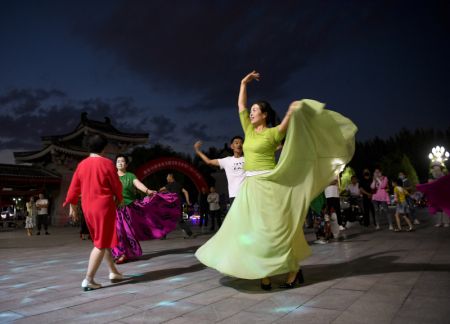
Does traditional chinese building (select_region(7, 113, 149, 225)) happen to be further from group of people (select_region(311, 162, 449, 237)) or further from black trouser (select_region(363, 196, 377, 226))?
black trouser (select_region(363, 196, 377, 226))

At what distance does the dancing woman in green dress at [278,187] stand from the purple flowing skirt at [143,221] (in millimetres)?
2803

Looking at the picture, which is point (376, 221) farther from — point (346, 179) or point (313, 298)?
point (313, 298)

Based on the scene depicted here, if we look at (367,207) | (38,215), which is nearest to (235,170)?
(367,207)

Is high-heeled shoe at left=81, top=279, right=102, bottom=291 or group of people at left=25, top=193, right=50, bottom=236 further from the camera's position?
group of people at left=25, top=193, right=50, bottom=236

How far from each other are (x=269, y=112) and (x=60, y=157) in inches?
1010

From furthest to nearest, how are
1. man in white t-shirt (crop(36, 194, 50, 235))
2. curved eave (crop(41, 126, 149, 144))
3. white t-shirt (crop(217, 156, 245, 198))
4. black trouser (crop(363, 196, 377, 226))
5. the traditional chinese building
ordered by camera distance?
1. curved eave (crop(41, 126, 149, 144))
2. the traditional chinese building
3. man in white t-shirt (crop(36, 194, 50, 235))
4. black trouser (crop(363, 196, 377, 226))
5. white t-shirt (crop(217, 156, 245, 198))

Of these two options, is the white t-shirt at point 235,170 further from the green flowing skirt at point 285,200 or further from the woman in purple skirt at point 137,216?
the green flowing skirt at point 285,200

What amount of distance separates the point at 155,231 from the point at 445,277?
196 inches

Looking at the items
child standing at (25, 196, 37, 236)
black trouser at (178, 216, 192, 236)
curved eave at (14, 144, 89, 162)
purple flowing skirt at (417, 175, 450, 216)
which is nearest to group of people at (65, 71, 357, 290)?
purple flowing skirt at (417, 175, 450, 216)

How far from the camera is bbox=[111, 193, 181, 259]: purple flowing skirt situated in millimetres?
6324

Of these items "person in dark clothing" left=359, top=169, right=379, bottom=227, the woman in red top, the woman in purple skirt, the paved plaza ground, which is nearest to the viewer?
the paved plaza ground

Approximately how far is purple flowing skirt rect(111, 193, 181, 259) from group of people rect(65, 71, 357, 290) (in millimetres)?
1906

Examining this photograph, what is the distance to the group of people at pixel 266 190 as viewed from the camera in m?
3.54

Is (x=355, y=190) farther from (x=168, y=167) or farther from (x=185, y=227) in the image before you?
(x=168, y=167)
